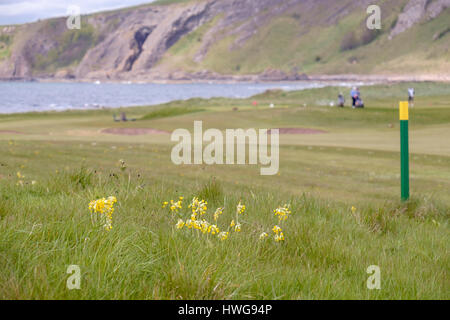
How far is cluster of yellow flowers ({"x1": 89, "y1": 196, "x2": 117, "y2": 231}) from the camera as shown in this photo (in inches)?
200

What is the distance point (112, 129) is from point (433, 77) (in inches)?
6556

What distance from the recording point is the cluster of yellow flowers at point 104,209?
509cm

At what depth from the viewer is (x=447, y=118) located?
3706 cm

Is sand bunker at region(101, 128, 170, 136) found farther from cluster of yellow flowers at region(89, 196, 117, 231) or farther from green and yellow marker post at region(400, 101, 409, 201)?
cluster of yellow flowers at region(89, 196, 117, 231)

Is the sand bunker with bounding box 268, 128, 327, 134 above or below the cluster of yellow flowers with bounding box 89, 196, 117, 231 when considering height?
above

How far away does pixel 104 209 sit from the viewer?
208 inches

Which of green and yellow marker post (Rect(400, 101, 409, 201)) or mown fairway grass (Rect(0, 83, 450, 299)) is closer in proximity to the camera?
mown fairway grass (Rect(0, 83, 450, 299))

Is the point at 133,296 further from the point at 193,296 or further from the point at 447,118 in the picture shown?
the point at 447,118

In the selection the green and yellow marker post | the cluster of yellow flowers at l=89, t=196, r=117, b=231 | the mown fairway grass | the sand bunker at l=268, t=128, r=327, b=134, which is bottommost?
the mown fairway grass

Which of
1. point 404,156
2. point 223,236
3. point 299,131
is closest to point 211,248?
point 223,236

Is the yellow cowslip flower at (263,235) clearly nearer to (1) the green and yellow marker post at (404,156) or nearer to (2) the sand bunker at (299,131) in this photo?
(1) the green and yellow marker post at (404,156)

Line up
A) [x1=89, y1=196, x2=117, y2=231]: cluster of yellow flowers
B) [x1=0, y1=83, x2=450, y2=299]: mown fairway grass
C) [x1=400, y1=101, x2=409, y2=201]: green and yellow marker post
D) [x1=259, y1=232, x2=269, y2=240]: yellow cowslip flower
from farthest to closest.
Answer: [x1=400, y1=101, x2=409, y2=201]: green and yellow marker post
[x1=259, y1=232, x2=269, y2=240]: yellow cowslip flower
[x1=89, y1=196, x2=117, y2=231]: cluster of yellow flowers
[x1=0, y1=83, x2=450, y2=299]: mown fairway grass

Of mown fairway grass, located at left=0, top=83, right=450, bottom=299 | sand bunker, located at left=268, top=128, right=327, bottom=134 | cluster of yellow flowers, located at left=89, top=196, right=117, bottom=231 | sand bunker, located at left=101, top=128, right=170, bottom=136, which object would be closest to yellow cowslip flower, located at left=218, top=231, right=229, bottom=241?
mown fairway grass, located at left=0, top=83, right=450, bottom=299

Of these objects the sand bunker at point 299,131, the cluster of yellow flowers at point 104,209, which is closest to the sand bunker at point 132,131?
the sand bunker at point 299,131
